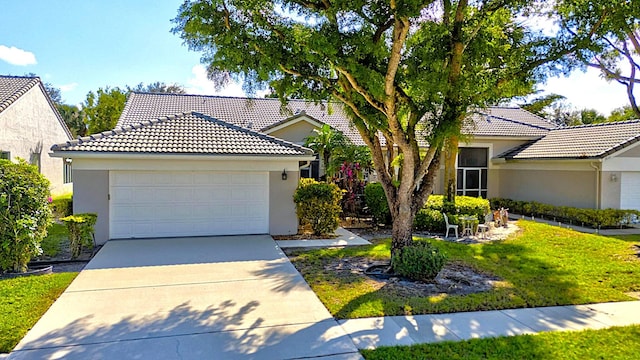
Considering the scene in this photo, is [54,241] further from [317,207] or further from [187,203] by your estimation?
[317,207]

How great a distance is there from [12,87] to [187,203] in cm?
1277

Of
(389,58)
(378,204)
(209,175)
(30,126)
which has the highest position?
(389,58)

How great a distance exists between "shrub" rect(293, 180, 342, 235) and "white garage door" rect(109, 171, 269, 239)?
1.13 meters

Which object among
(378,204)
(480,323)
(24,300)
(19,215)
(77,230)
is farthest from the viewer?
(378,204)

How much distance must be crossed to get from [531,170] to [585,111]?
106 feet

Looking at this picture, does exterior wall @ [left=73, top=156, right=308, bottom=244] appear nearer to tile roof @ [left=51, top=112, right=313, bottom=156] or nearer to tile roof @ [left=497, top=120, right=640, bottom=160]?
tile roof @ [left=51, top=112, right=313, bottom=156]

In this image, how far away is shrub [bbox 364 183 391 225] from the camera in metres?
16.2

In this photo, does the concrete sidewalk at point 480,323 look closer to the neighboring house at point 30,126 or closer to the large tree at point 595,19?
Answer: the large tree at point 595,19

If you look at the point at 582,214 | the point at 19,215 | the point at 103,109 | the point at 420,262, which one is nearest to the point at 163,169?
the point at 19,215

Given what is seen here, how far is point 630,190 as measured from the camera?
17531 mm

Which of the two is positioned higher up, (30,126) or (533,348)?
(30,126)

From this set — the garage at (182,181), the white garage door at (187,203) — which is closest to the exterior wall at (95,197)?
the garage at (182,181)

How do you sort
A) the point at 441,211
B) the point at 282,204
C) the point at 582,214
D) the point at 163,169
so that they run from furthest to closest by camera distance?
the point at 582,214
the point at 441,211
the point at 282,204
the point at 163,169

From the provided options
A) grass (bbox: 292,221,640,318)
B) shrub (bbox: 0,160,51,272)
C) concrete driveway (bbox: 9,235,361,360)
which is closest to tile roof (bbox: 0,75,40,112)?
shrub (bbox: 0,160,51,272)
